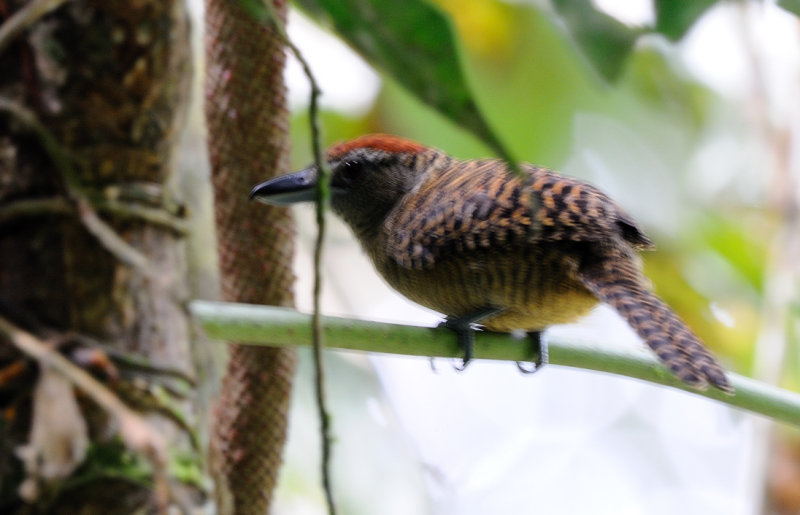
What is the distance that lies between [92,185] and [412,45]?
29 centimetres

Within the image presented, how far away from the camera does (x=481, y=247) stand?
1.60 m

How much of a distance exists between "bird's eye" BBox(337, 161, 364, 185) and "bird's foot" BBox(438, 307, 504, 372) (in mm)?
464

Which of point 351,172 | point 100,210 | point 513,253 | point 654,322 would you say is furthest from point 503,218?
point 100,210

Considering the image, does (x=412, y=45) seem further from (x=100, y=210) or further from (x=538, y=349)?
(x=538, y=349)

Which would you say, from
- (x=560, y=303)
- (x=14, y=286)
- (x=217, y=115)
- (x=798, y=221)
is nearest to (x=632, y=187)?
(x=798, y=221)

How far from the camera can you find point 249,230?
4.95ft

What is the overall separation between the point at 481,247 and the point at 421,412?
196 cm

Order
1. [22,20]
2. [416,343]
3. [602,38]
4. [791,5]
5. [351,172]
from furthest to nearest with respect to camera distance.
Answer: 1. [351,172]
2. [416,343]
3. [602,38]
4. [791,5]
5. [22,20]

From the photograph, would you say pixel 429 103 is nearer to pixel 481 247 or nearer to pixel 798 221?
pixel 481 247

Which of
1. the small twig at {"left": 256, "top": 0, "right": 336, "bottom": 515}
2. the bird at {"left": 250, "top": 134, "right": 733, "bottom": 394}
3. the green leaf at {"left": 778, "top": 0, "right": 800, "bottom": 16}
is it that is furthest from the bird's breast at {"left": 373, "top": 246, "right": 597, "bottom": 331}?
the small twig at {"left": 256, "top": 0, "right": 336, "bottom": 515}

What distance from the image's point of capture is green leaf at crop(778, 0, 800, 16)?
987 mm

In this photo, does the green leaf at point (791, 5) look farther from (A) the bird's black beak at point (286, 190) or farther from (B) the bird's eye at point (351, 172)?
(B) the bird's eye at point (351, 172)

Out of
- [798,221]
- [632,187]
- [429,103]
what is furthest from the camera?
[632,187]

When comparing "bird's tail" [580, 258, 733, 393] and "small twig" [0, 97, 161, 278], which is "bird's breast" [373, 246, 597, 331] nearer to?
"bird's tail" [580, 258, 733, 393]
